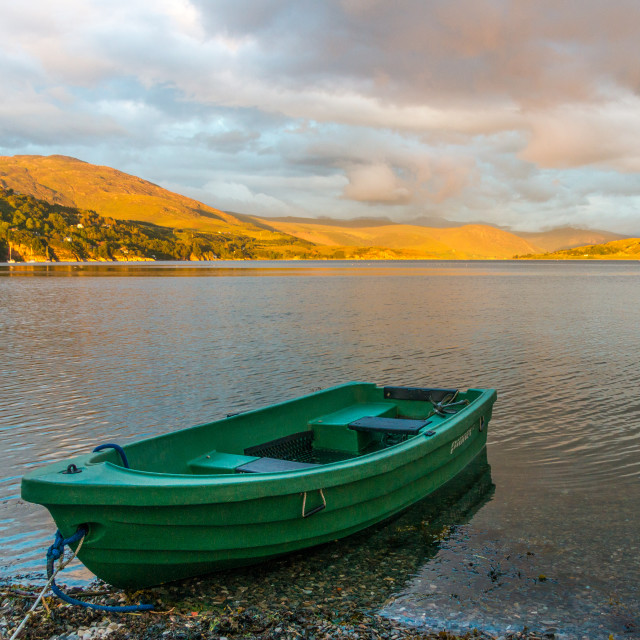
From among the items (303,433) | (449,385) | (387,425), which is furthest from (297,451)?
(449,385)

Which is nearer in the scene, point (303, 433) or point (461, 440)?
point (461, 440)

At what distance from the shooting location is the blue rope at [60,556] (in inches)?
276

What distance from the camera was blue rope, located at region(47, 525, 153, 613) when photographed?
701 centimetres

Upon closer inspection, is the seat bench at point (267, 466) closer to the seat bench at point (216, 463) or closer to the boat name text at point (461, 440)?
the seat bench at point (216, 463)

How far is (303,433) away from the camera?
41.3 feet

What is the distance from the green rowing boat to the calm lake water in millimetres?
1175

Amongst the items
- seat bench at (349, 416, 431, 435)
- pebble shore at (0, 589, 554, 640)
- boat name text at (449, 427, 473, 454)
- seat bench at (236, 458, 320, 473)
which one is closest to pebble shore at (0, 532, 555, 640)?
pebble shore at (0, 589, 554, 640)

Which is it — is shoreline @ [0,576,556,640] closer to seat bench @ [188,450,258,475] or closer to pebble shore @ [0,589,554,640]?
pebble shore @ [0,589,554,640]

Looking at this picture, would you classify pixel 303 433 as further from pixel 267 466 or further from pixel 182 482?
pixel 182 482

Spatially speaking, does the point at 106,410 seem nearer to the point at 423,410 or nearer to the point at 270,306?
the point at 423,410

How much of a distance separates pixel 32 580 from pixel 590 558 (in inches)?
324

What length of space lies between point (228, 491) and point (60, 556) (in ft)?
7.20

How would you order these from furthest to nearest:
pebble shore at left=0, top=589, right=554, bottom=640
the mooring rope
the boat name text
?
1. the boat name text
2. the mooring rope
3. pebble shore at left=0, top=589, right=554, bottom=640

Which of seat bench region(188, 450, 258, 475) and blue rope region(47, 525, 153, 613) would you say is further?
seat bench region(188, 450, 258, 475)
